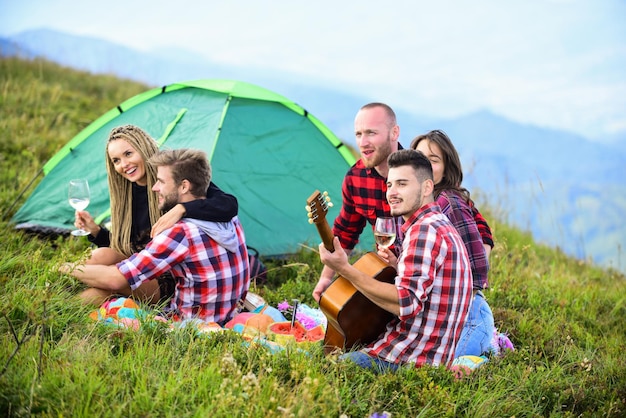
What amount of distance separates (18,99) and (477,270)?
8255mm

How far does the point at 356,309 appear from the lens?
3.23 meters

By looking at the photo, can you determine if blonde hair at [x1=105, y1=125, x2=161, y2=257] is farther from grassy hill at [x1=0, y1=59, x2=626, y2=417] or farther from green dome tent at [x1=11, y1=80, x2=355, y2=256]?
green dome tent at [x1=11, y1=80, x2=355, y2=256]

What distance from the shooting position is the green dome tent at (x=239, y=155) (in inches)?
224

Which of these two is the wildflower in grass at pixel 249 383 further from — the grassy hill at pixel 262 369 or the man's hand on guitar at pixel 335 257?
the man's hand on guitar at pixel 335 257

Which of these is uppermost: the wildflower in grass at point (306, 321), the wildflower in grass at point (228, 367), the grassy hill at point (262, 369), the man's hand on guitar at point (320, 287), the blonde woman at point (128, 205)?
the blonde woman at point (128, 205)

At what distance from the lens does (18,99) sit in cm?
919

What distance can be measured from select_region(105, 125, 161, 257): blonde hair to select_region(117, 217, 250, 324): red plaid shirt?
0.69 metres

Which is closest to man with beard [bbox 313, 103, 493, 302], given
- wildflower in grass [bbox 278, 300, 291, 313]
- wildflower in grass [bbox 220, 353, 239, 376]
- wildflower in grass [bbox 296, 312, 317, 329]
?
wildflower in grass [bbox 296, 312, 317, 329]

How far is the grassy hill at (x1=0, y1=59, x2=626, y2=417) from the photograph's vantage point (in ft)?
8.25

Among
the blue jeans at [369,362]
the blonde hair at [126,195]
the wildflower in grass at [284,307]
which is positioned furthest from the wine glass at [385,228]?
the blonde hair at [126,195]

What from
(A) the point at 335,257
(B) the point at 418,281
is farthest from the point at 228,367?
(B) the point at 418,281

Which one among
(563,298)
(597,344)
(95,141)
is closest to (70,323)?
(95,141)

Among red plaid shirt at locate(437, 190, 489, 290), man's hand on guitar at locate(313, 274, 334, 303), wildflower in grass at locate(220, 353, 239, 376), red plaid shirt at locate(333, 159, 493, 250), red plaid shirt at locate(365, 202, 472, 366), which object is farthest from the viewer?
red plaid shirt at locate(333, 159, 493, 250)

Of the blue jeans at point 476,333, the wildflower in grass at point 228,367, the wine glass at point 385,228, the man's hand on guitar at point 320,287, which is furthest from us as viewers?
the man's hand on guitar at point 320,287
